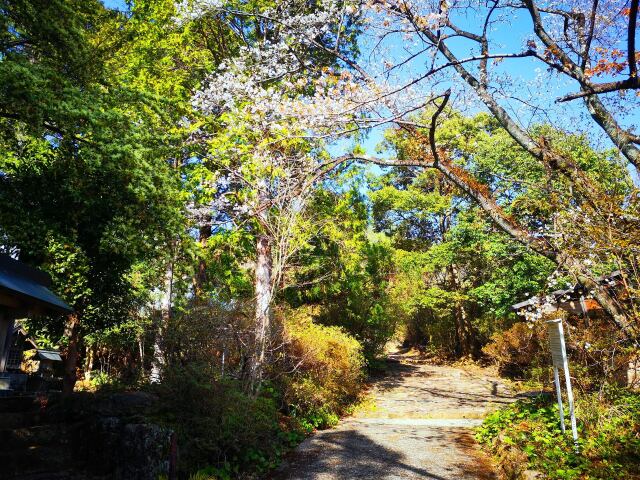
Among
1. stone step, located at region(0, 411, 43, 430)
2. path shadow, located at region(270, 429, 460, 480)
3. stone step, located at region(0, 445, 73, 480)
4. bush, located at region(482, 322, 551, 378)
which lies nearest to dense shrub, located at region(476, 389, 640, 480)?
path shadow, located at region(270, 429, 460, 480)

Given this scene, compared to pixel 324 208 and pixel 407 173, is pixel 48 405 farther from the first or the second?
pixel 407 173

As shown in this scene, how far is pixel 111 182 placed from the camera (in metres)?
7.91

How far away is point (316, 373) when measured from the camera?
34.7 feet

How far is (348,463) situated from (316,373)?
3951 millimetres

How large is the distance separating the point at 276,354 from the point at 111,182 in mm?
4920

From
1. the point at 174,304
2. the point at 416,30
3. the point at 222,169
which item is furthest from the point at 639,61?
the point at 174,304

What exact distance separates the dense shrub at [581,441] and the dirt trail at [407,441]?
538mm

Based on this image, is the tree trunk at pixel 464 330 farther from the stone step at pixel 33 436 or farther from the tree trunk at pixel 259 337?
the stone step at pixel 33 436

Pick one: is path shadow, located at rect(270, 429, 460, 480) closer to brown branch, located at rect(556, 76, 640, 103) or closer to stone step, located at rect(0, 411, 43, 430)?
stone step, located at rect(0, 411, 43, 430)

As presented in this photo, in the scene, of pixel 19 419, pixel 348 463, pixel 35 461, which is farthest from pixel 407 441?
pixel 19 419

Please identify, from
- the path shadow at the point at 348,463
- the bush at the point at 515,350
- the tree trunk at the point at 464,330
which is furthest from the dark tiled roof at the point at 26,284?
the tree trunk at the point at 464,330

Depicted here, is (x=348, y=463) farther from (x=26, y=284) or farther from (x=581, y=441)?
(x=26, y=284)

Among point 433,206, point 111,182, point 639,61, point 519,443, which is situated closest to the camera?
point 639,61

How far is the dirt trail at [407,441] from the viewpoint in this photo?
20.6 feet
